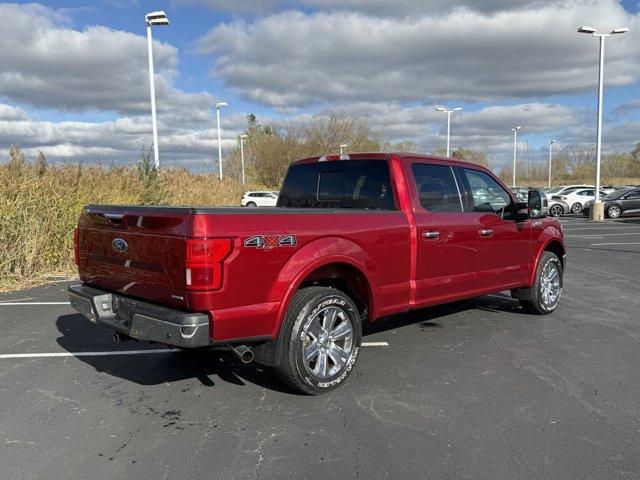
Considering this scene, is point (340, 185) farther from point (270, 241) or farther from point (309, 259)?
point (270, 241)

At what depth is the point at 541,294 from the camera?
21.7 feet

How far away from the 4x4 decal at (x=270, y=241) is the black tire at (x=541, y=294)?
3883mm

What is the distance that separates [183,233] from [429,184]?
2702 millimetres

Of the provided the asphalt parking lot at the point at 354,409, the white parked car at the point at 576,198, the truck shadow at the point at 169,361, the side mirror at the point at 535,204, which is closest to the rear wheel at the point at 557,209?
the white parked car at the point at 576,198

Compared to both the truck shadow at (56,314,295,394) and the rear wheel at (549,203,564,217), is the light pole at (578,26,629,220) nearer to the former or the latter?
the rear wheel at (549,203,564,217)

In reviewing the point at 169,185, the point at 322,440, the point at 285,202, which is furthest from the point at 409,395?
the point at 169,185

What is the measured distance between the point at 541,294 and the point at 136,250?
493 cm

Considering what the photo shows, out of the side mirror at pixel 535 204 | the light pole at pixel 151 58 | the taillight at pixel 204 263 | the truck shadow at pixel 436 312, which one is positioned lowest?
the truck shadow at pixel 436 312

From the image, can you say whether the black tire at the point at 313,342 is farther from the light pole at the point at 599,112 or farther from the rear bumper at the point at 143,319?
the light pole at the point at 599,112

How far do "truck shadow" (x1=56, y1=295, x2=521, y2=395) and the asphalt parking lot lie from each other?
2 centimetres

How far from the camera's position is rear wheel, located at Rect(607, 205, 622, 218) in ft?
86.6

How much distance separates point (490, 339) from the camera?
5.67m

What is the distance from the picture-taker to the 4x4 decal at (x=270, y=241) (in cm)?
355

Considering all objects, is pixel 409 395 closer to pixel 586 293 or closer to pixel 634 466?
pixel 634 466
